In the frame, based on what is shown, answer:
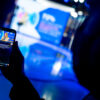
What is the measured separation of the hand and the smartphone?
2 cm

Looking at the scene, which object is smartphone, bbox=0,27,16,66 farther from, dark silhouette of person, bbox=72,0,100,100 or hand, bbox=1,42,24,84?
dark silhouette of person, bbox=72,0,100,100

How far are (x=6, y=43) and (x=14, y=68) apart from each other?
101 millimetres

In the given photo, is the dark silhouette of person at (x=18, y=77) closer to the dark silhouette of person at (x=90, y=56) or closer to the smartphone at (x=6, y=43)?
the smartphone at (x=6, y=43)

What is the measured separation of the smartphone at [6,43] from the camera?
0.47 metres

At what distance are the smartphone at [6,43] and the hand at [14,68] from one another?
24 millimetres

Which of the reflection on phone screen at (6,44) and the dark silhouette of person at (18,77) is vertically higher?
the reflection on phone screen at (6,44)

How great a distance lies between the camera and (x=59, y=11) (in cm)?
401

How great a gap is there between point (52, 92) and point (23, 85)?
2.17ft

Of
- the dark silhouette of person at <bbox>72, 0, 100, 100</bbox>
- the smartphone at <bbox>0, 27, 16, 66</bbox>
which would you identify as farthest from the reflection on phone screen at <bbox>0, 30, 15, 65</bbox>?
the dark silhouette of person at <bbox>72, 0, 100, 100</bbox>

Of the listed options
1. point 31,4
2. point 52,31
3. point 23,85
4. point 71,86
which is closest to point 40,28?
point 52,31

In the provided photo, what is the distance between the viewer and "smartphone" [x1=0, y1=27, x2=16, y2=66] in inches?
18.5

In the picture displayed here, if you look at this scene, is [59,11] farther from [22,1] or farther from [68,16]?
[22,1]

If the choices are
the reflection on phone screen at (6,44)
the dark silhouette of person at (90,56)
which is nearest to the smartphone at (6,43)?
the reflection on phone screen at (6,44)

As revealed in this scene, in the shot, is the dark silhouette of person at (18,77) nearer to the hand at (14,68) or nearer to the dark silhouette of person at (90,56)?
the hand at (14,68)
